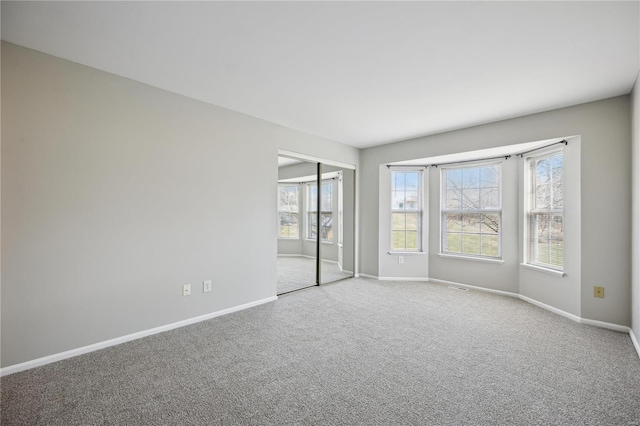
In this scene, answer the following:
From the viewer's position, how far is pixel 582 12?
6.04ft

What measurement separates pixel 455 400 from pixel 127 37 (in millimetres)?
3450

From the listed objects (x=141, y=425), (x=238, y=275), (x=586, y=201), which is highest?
(x=586, y=201)

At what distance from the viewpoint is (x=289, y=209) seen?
273 inches

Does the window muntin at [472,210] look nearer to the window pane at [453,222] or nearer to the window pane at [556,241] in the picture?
the window pane at [453,222]

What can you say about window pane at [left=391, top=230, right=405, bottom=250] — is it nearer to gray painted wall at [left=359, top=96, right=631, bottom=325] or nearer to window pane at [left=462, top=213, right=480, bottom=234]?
window pane at [left=462, top=213, right=480, bottom=234]

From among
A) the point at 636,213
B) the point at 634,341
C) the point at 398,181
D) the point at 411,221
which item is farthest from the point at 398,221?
the point at 634,341

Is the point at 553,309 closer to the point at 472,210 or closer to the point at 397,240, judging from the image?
the point at 472,210

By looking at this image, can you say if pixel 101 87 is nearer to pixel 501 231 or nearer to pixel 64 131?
pixel 64 131

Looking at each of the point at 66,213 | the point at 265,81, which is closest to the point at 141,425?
the point at 66,213

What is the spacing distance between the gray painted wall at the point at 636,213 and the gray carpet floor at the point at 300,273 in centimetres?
372

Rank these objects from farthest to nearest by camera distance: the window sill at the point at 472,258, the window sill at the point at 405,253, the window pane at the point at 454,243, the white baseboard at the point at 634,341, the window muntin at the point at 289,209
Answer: the window muntin at the point at 289,209 → the window sill at the point at 405,253 → the window pane at the point at 454,243 → the window sill at the point at 472,258 → the white baseboard at the point at 634,341

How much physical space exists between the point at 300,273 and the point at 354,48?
4256 mm

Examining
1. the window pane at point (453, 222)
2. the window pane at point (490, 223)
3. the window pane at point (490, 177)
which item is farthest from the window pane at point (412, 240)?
the window pane at point (490, 177)

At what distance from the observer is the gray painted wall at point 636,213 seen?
2635 mm
